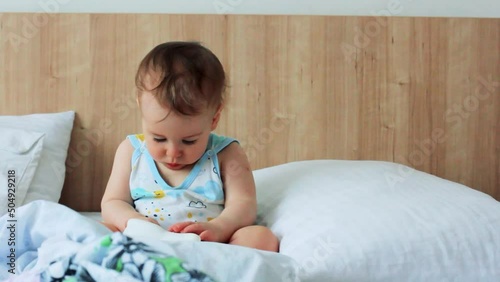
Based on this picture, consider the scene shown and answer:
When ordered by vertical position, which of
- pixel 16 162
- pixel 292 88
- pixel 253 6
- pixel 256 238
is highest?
pixel 253 6

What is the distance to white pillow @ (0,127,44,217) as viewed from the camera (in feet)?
4.90

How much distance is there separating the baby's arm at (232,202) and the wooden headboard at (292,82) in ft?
1.24

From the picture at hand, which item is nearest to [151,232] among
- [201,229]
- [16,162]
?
[201,229]

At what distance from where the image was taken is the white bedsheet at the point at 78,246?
0.96 m

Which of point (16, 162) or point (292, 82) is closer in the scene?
point (16, 162)

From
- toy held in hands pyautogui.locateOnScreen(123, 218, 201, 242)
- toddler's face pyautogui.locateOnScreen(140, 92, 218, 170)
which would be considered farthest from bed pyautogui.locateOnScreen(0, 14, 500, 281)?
toy held in hands pyautogui.locateOnScreen(123, 218, 201, 242)

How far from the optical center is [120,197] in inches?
55.4

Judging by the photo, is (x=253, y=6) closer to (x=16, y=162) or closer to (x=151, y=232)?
(x=16, y=162)

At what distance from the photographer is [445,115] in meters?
1.82

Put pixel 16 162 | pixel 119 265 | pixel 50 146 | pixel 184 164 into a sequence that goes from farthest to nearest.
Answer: pixel 50 146, pixel 16 162, pixel 184 164, pixel 119 265

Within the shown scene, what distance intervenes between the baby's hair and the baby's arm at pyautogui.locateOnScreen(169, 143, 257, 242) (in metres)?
0.14

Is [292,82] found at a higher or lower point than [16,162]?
higher

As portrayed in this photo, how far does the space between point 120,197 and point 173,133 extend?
0.21 metres

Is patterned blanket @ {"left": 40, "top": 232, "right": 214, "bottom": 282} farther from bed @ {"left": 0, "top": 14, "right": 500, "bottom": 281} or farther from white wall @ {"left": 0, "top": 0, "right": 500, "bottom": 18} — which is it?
white wall @ {"left": 0, "top": 0, "right": 500, "bottom": 18}
